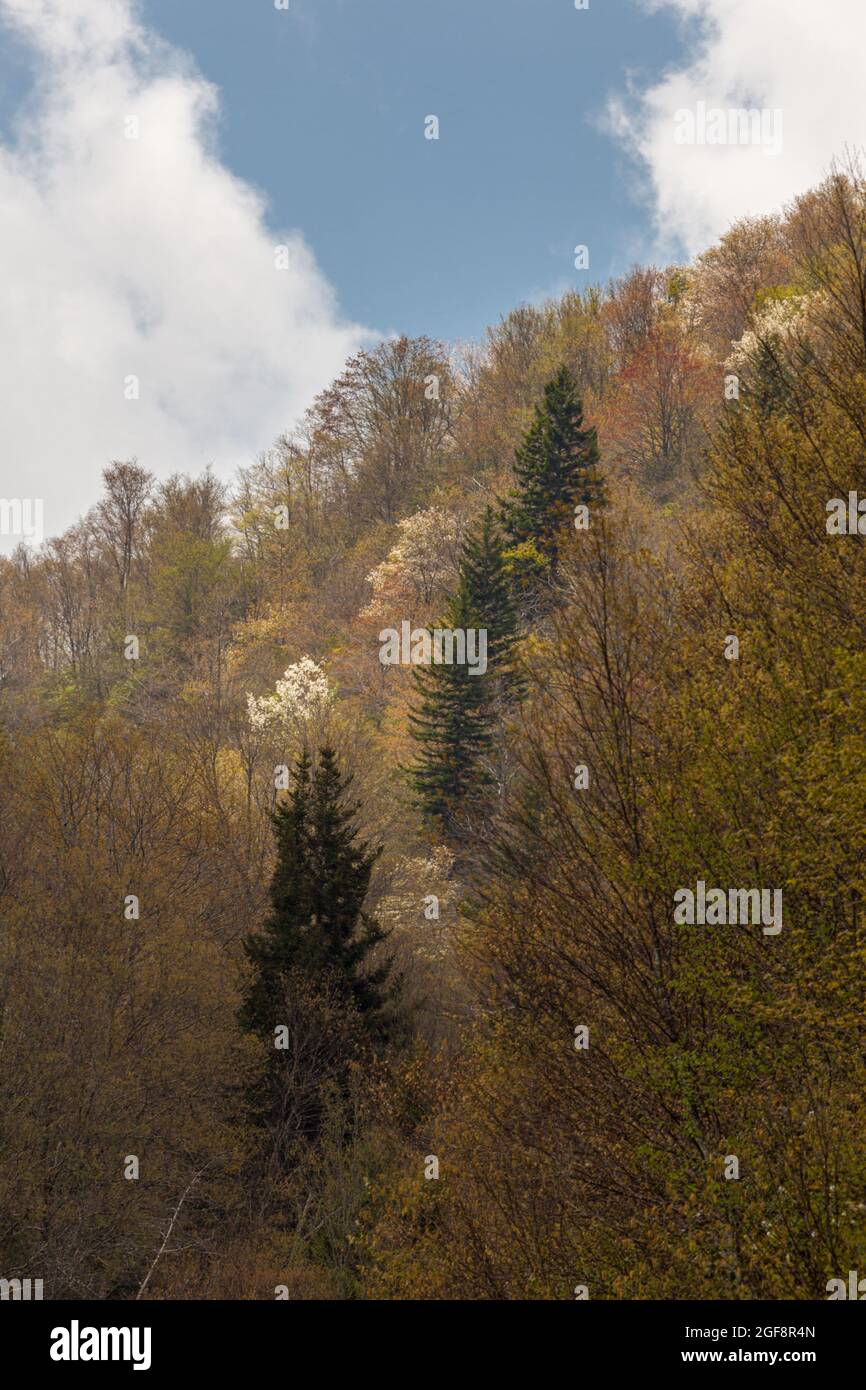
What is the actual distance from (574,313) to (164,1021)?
5708cm

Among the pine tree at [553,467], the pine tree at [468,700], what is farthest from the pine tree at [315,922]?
the pine tree at [553,467]

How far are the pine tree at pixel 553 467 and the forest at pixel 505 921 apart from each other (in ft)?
0.47

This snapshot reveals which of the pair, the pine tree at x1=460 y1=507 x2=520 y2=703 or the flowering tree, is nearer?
the pine tree at x1=460 y1=507 x2=520 y2=703

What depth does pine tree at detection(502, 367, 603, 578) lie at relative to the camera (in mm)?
38169

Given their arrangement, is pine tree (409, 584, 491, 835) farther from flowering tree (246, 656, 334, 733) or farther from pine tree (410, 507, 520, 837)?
flowering tree (246, 656, 334, 733)

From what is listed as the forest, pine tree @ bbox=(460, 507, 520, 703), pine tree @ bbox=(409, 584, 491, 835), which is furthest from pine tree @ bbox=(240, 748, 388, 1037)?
pine tree @ bbox=(460, 507, 520, 703)

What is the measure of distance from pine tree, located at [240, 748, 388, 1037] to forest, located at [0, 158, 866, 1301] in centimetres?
11

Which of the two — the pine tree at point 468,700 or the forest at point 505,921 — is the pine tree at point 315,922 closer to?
the forest at point 505,921

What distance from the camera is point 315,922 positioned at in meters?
23.9

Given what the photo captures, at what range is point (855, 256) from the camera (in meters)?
13.7
